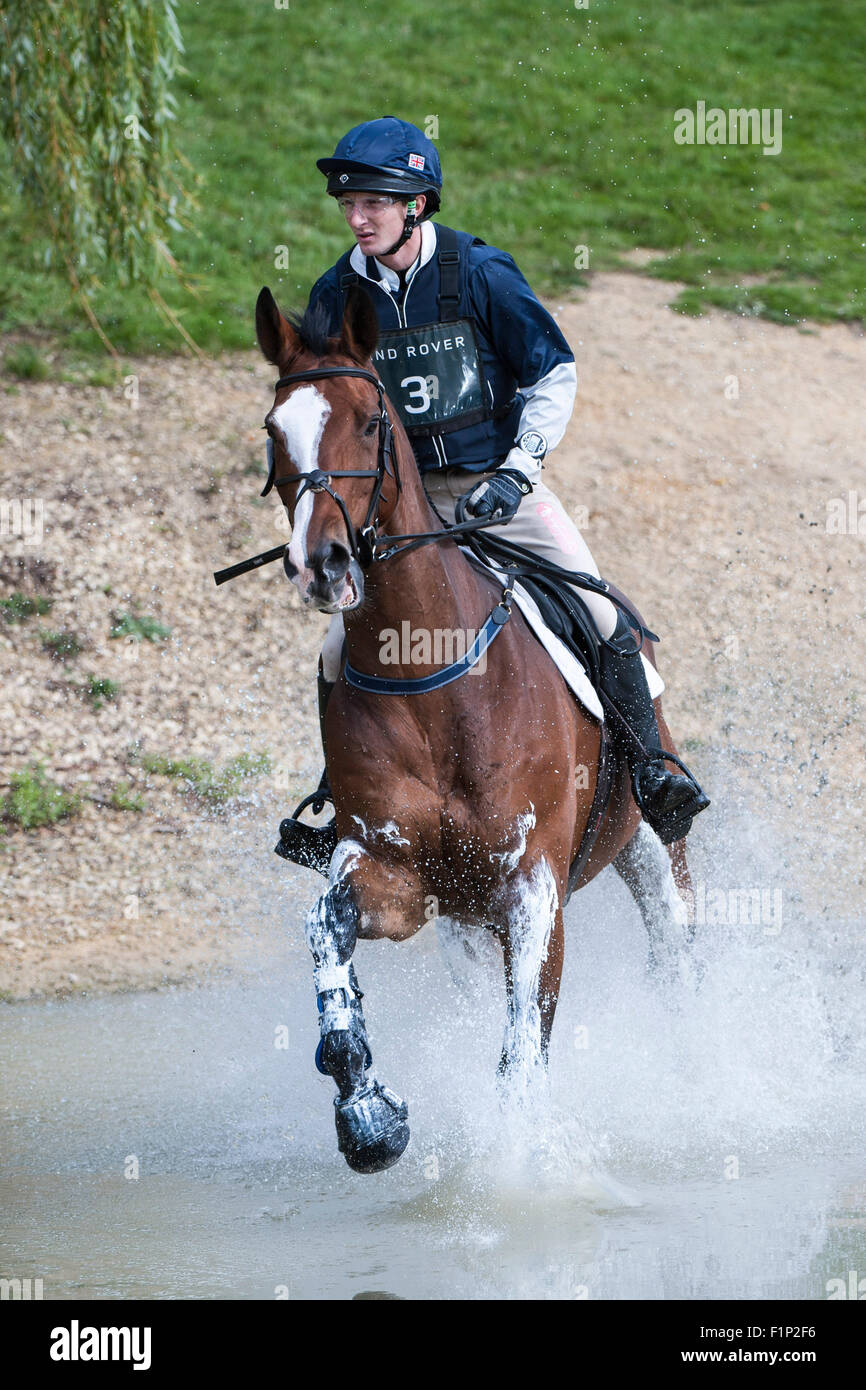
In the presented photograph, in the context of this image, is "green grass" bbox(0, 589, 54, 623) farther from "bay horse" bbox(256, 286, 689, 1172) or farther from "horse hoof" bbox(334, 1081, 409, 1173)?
"horse hoof" bbox(334, 1081, 409, 1173)

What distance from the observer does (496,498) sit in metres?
4.75

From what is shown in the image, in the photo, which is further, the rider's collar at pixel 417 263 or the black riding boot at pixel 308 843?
the black riding boot at pixel 308 843

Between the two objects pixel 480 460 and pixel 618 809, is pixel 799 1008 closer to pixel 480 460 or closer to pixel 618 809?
pixel 618 809

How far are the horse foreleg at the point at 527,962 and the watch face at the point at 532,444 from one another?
127cm

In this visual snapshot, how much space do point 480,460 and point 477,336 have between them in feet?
1.35

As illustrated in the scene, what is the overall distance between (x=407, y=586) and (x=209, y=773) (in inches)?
209

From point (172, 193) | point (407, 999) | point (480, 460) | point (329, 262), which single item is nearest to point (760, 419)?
point (329, 262)

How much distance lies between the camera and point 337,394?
419 cm

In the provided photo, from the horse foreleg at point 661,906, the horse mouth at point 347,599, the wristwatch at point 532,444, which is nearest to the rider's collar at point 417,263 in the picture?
the wristwatch at point 532,444

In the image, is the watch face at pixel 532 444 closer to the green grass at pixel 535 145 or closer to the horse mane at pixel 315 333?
the horse mane at pixel 315 333

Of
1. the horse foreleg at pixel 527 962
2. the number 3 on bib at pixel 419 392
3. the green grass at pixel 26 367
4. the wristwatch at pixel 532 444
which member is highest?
the green grass at pixel 26 367

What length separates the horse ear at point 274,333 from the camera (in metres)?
4.23

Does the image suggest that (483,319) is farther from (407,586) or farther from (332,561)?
(332,561)

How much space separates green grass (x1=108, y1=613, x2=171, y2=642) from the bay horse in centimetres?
601
